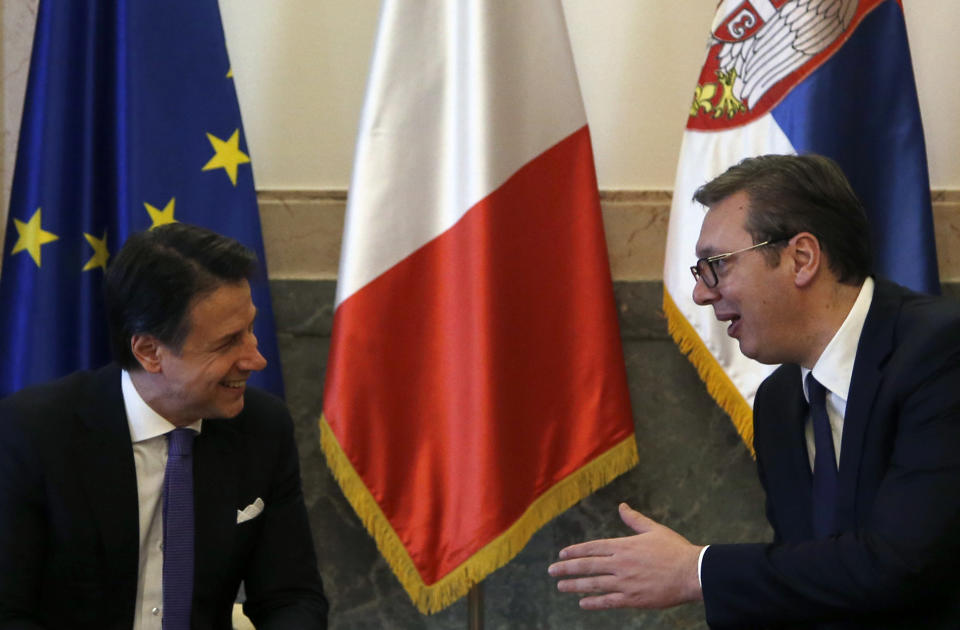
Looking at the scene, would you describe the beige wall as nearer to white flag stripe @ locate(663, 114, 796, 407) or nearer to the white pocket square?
Answer: white flag stripe @ locate(663, 114, 796, 407)

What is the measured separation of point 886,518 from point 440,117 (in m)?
1.95

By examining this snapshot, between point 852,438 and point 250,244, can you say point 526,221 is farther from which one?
point 852,438

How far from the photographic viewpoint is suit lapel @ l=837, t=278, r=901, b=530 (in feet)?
6.31

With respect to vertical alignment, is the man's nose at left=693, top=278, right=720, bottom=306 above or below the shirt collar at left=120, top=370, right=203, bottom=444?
above

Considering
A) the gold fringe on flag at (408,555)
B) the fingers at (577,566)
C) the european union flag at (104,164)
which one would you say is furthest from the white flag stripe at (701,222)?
the fingers at (577,566)

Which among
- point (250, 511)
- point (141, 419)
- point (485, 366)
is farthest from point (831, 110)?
point (141, 419)

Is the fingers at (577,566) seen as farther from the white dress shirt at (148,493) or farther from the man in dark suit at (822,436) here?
the white dress shirt at (148,493)

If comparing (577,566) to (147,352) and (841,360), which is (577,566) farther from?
(147,352)

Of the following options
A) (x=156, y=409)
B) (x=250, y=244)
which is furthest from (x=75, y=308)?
(x=156, y=409)

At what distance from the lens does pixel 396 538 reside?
3270 millimetres

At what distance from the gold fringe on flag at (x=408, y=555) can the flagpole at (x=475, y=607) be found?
18 cm

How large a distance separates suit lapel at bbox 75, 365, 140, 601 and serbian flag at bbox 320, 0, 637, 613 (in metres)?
1.09

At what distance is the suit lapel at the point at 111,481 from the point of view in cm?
214

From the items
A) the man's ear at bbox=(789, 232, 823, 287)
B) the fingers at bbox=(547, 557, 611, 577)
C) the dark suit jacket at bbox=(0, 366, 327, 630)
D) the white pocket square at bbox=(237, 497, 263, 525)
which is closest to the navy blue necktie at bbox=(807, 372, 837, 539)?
the man's ear at bbox=(789, 232, 823, 287)
